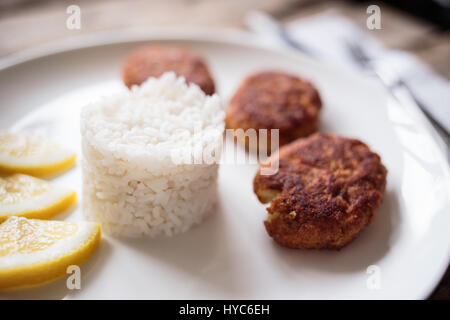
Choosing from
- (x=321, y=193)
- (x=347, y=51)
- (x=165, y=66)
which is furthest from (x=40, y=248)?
(x=347, y=51)

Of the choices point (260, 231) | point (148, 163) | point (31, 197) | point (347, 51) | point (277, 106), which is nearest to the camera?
point (148, 163)

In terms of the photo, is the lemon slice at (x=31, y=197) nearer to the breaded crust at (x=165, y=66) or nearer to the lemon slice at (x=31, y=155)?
the lemon slice at (x=31, y=155)

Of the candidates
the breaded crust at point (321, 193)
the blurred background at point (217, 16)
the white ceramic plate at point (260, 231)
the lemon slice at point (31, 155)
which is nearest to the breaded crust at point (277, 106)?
the white ceramic plate at point (260, 231)

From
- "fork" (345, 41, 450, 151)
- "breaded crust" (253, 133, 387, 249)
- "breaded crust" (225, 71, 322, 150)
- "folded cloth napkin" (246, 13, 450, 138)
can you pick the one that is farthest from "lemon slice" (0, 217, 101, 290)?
"folded cloth napkin" (246, 13, 450, 138)

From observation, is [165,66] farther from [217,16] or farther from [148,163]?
[217,16]

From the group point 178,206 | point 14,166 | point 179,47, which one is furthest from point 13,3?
point 178,206

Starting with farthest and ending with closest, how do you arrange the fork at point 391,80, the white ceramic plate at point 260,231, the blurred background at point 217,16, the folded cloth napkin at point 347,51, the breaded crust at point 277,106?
the blurred background at point 217,16, the folded cloth napkin at point 347,51, the fork at point 391,80, the breaded crust at point 277,106, the white ceramic plate at point 260,231
